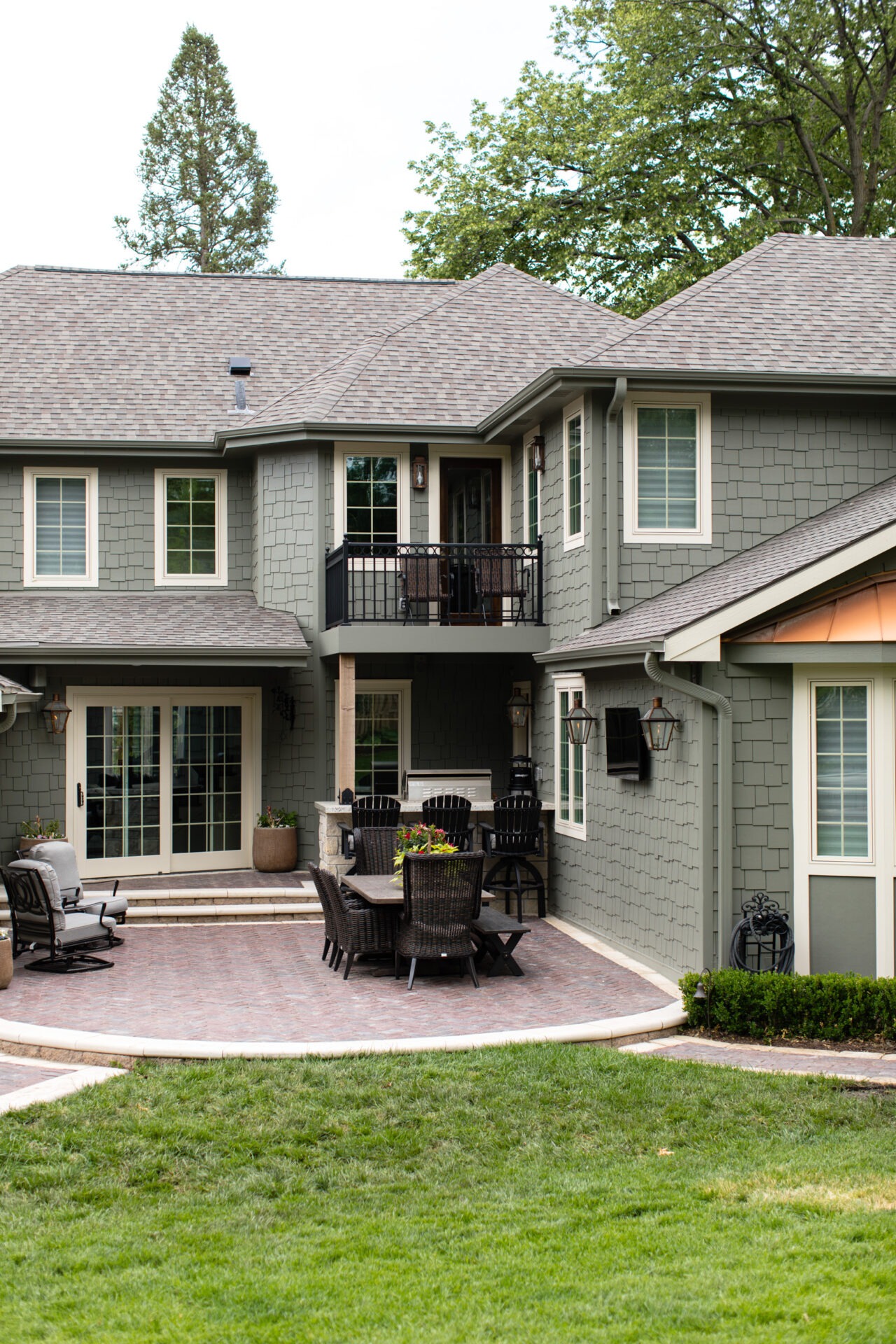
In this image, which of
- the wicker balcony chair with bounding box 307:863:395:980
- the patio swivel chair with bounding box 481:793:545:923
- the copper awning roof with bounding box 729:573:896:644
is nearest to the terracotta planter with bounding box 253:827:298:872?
the patio swivel chair with bounding box 481:793:545:923

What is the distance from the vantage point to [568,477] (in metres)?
13.1

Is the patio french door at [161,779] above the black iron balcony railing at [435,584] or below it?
below

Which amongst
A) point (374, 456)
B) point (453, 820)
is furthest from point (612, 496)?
point (374, 456)

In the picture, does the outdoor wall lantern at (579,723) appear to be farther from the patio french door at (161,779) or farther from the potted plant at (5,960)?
the potted plant at (5,960)

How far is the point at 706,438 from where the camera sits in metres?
12.2

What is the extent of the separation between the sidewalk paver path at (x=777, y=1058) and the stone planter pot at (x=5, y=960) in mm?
4743

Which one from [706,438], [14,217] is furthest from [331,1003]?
[14,217]

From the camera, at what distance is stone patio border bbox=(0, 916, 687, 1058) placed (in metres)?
7.68

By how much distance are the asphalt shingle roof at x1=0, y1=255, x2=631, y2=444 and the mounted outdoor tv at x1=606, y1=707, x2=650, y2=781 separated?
529cm

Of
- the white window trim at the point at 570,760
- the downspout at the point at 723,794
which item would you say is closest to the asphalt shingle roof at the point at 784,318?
the white window trim at the point at 570,760

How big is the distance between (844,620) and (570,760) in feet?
14.1

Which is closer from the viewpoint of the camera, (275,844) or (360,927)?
(360,927)

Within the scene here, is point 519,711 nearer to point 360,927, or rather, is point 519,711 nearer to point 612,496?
point 612,496

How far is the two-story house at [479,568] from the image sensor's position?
9.48m
